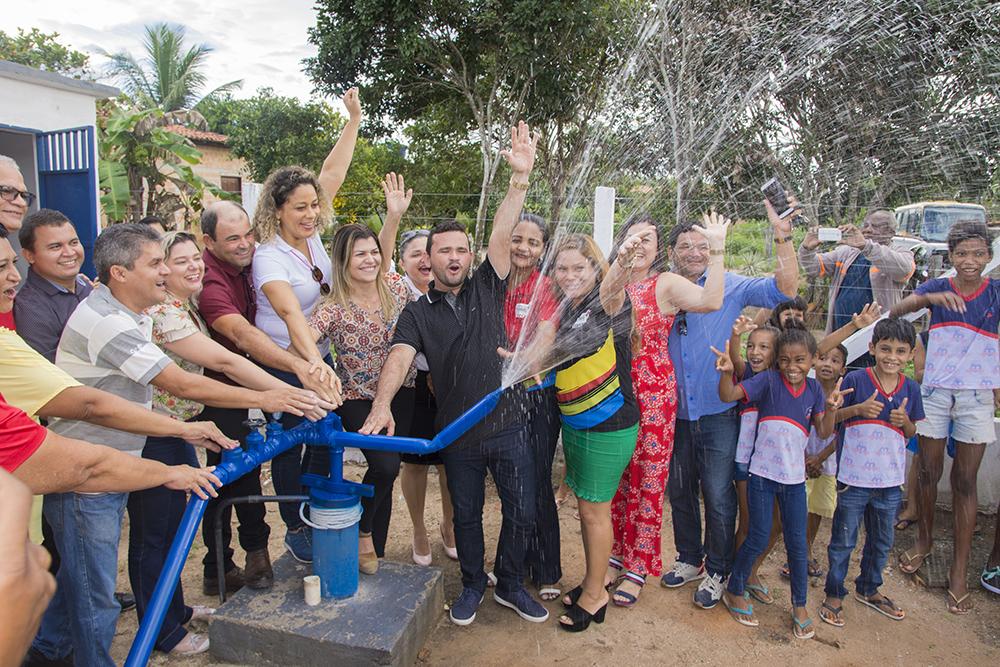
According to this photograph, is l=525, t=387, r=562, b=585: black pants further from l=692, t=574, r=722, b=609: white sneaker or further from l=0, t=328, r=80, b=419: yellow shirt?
l=0, t=328, r=80, b=419: yellow shirt

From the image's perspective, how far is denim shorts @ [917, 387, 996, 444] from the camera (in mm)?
3742

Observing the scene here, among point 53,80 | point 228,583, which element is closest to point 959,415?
point 228,583

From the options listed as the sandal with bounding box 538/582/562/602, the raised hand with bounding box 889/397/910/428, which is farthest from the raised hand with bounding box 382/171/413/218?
the raised hand with bounding box 889/397/910/428

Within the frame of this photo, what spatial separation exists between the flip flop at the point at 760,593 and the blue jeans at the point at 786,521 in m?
0.28

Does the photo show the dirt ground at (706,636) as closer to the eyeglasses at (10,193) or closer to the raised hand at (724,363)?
the raised hand at (724,363)

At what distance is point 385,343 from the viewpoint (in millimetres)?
3504

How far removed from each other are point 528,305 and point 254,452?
1446 mm

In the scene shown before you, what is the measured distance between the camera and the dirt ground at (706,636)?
3.24 meters

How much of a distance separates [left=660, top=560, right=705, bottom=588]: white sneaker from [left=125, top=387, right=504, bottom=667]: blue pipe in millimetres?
1592

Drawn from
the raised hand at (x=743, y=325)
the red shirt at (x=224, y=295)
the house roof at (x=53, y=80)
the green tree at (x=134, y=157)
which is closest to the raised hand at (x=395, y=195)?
the red shirt at (x=224, y=295)

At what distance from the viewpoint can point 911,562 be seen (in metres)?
3.98

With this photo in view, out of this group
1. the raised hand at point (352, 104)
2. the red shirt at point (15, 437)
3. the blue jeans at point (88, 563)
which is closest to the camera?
the red shirt at point (15, 437)

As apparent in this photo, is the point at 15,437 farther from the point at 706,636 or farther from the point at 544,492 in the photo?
the point at 706,636

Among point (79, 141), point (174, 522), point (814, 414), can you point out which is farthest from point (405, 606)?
point (79, 141)
